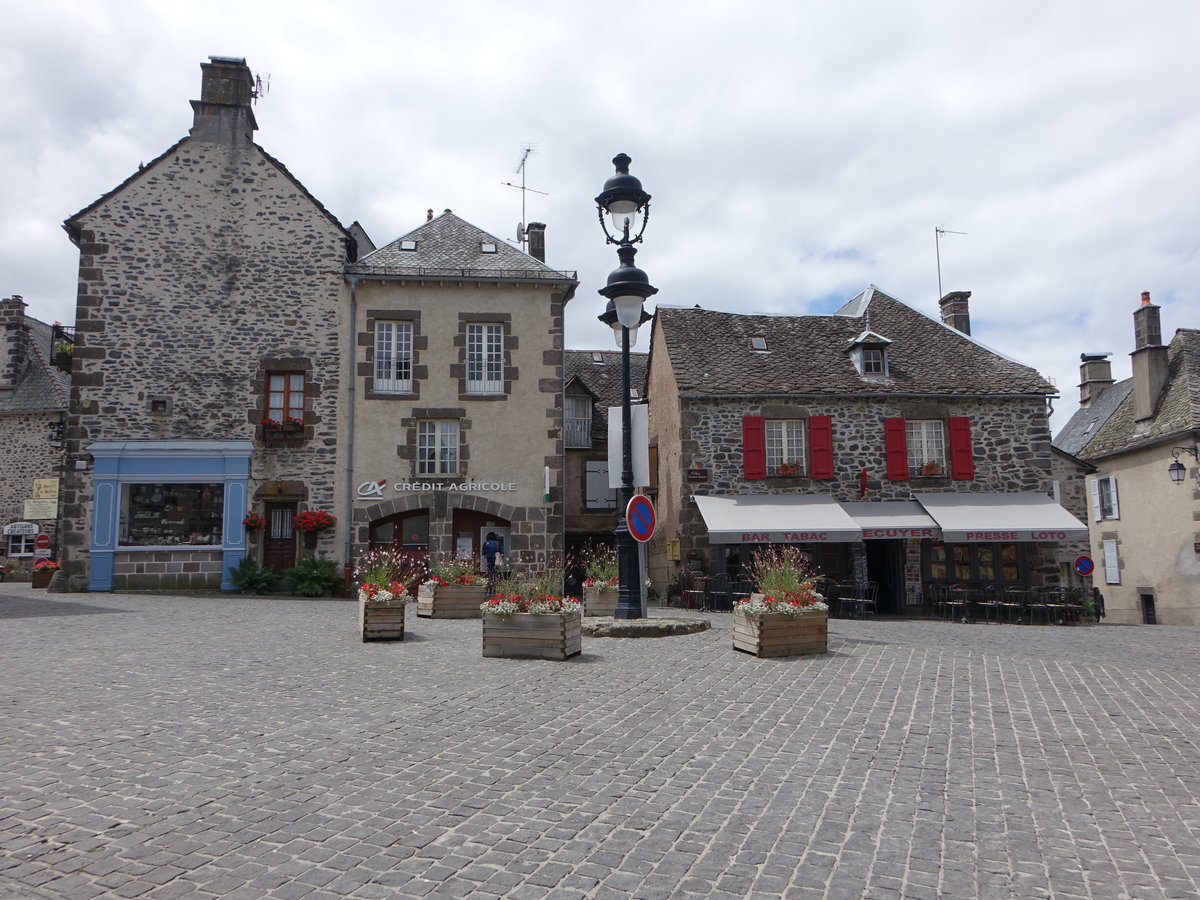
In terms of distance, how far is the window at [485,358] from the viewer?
19000mm

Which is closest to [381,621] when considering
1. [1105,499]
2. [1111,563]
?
[1111,563]

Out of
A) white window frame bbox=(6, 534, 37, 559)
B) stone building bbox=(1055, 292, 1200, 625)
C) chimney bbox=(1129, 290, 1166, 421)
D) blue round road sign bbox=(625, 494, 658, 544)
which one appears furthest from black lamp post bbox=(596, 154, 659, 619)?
white window frame bbox=(6, 534, 37, 559)

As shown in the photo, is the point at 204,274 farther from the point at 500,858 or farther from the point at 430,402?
the point at 500,858

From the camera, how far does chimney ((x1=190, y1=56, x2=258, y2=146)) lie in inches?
744

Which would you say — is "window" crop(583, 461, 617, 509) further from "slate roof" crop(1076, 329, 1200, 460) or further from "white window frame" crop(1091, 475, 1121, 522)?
"white window frame" crop(1091, 475, 1121, 522)

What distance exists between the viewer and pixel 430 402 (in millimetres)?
18766

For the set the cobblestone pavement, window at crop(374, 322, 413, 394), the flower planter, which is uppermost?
window at crop(374, 322, 413, 394)

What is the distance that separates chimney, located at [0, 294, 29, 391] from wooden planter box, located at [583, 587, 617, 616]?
24023 millimetres

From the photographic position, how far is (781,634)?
873cm

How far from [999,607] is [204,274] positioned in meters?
18.4

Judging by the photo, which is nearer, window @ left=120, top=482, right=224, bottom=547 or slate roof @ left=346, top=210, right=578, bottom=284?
window @ left=120, top=482, right=224, bottom=547

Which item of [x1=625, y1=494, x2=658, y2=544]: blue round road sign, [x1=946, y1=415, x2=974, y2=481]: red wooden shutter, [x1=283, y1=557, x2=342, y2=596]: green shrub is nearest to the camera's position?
[x1=625, y1=494, x2=658, y2=544]: blue round road sign

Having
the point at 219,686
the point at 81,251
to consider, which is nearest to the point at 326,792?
the point at 219,686

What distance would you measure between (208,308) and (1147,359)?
2371cm
